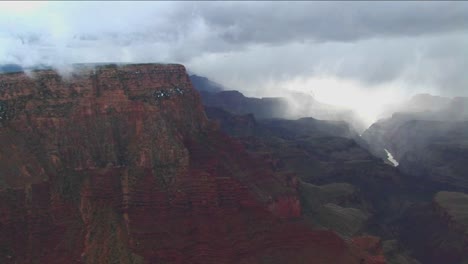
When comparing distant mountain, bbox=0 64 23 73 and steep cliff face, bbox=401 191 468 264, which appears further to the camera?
steep cliff face, bbox=401 191 468 264

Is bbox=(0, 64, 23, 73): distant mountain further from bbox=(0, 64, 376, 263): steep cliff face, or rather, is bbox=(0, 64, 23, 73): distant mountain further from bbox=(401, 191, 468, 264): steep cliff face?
bbox=(401, 191, 468, 264): steep cliff face

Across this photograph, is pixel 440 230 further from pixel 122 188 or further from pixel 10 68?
pixel 10 68

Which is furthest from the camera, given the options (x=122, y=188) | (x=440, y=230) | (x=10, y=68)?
(x=440, y=230)

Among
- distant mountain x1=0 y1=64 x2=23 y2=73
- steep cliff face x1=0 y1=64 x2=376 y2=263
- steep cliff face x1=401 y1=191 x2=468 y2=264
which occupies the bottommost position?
steep cliff face x1=401 y1=191 x2=468 y2=264

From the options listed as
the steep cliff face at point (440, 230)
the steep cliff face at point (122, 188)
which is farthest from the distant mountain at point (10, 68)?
the steep cliff face at point (440, 230)

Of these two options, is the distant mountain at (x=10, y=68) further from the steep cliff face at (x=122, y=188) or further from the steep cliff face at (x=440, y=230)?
the steep cliff face at (x=440, y=230)

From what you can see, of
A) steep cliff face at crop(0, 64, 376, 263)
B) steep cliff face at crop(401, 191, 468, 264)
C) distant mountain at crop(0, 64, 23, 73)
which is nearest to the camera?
steep cliff face at crop(0, 64, 376, 263)

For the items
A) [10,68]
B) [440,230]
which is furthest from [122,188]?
[440,230]

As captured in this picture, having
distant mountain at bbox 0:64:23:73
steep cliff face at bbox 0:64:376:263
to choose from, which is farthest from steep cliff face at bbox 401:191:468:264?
distant mountain at bbox 0:64:23:73

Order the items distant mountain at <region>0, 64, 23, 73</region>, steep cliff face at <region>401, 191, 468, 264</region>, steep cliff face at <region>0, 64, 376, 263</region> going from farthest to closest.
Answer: steep cliff face at <region>401, 191, 468, 264</region> → distant mountain at <region>0, 64, 23, 73</region> → steep cliff face at <region>0, 64, 376, 263</region>
